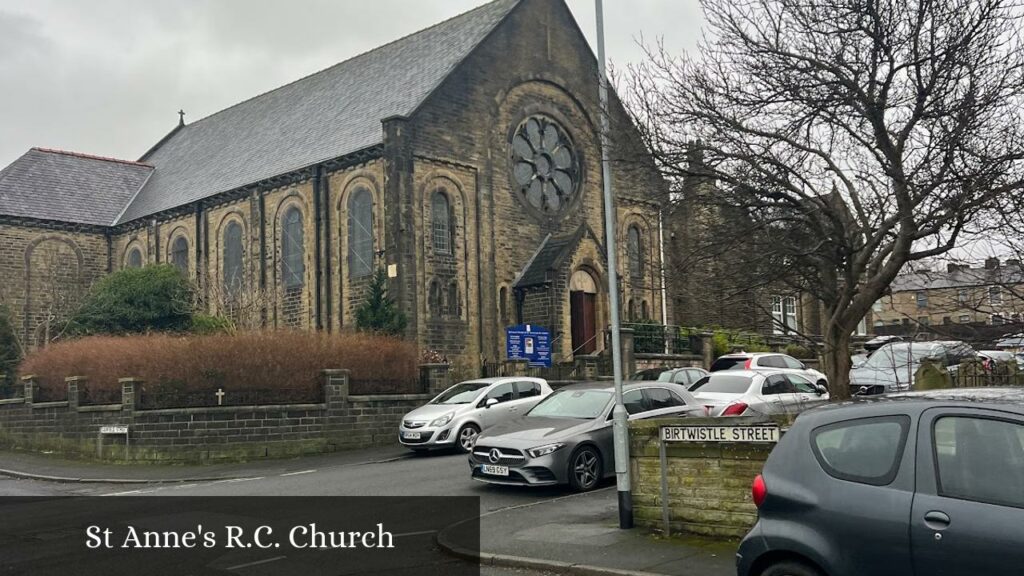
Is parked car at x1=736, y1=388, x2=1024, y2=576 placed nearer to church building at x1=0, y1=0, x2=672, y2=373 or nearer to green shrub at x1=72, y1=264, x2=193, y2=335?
church building at x1=0, y1=0, x2=672, y2=373

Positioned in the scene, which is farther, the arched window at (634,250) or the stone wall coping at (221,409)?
the arched window at (634,250)

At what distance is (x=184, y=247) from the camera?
1585 inches

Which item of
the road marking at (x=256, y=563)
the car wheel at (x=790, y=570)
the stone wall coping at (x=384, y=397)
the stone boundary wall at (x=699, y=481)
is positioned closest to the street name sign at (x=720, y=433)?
the stone boundary wall at (x=699, y=481)

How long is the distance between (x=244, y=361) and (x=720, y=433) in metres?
14.7

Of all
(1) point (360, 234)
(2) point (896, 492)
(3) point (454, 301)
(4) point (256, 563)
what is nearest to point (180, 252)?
(1) point (360, 234)

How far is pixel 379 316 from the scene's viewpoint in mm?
27203

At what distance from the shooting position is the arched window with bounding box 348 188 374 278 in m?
31.4

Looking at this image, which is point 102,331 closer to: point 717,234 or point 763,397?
point 763,397

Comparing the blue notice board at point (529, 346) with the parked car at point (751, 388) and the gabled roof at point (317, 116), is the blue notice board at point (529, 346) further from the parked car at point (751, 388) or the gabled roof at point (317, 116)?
the parked car at point (751, 388)

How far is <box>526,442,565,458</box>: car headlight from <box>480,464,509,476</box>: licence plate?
0.44 metres

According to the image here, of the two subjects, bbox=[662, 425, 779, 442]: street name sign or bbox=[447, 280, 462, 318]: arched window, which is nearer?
bbox=[662, 425, 779, 442]: street name sign

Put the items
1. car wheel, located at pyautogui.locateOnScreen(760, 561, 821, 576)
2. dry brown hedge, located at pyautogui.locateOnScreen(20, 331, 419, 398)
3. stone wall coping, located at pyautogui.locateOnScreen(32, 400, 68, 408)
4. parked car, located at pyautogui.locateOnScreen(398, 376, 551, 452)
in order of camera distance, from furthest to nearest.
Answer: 1. stone wall coping, located at pyautogui.locateOnScreen(32, 400, 68, 408)
2. dry brown hedge, located at pyautogui.locateOnScreen(20, 331, 419, 398)
3. parked car, located at pyautogui.locateOnScreen(398, 376, 551, 452)
4. car wheel, located at pyautogui.locateOnScreen(760, 561, 821, 576)

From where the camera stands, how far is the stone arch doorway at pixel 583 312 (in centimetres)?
3312

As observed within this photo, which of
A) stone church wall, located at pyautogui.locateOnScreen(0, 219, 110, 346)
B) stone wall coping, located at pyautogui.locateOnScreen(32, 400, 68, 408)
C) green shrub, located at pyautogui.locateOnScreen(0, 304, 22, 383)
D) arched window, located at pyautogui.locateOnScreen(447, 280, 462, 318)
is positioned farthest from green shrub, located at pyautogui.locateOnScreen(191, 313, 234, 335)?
stone church wall, located at pyautogui.locateOnScreen(0, 219, 110, 346)
